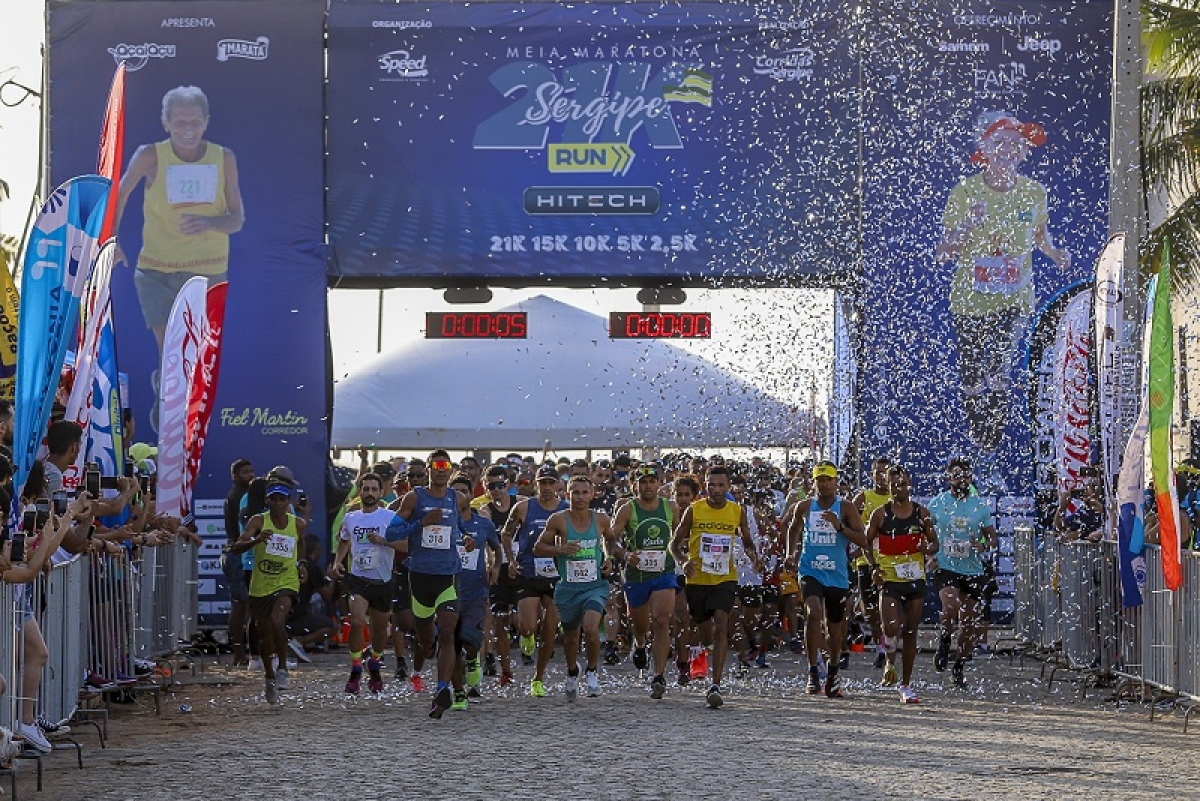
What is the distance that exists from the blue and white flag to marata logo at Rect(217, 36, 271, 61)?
12662 mm

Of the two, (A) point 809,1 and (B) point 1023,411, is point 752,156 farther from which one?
(B) point 1023,411

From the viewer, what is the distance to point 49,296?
38.9 ft

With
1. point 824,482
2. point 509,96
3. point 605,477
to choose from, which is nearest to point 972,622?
point 824,482

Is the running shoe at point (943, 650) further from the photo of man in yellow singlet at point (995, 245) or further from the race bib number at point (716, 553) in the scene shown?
the photo of man in yellow singlet at point (995, 245)

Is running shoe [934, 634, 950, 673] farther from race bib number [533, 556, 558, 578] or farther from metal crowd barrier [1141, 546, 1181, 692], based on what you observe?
race bib number [533, 556, 558, 578]

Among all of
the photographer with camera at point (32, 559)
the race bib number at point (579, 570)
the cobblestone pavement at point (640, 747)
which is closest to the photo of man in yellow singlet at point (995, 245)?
the cobblestone pavement at point (640, 747)

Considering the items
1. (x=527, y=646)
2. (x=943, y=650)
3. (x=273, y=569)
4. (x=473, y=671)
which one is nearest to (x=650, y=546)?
(x=473, y=671)

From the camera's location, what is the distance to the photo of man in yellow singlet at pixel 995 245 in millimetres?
24562

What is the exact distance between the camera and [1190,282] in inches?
1008

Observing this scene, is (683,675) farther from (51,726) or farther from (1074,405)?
(51,726)

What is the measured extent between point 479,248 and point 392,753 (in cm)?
1258

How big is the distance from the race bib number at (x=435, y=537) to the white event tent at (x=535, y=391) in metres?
12.9

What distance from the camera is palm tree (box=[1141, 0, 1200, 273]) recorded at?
81.8 ft

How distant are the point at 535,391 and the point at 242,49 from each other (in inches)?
311
